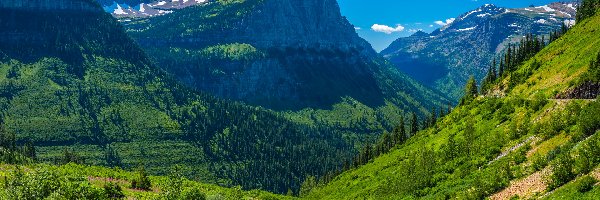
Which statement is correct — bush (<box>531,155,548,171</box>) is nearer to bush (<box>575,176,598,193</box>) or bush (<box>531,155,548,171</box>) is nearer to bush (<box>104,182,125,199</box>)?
bush (<box>575,176,598,193</box>)

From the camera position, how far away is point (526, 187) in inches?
1794

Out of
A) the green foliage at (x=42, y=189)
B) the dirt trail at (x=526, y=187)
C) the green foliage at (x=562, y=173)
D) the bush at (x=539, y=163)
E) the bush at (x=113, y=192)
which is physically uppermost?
the green foliage at (x=562, y=173)

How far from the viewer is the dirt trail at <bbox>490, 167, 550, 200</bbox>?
43.8 m

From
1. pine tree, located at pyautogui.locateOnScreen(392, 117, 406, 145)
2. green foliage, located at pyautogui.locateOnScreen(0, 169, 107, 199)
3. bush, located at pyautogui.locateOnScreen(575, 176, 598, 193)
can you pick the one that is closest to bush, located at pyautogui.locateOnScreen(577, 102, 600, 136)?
bush, located at pyautogui.locateOnScreen(575, 176, 598, 193)

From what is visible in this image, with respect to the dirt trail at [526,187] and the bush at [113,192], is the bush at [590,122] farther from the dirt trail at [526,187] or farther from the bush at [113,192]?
the bush at [113,192]

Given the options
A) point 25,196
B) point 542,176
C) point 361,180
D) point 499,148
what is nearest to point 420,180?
point 499,148

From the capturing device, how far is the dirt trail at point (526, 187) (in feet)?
144

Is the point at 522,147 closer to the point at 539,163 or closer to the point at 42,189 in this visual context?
the point at 539,163

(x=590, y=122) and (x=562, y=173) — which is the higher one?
(x=590, y=122)

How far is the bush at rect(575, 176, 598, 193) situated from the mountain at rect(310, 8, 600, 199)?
0.07 metres

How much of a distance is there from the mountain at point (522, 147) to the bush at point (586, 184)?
68 mm

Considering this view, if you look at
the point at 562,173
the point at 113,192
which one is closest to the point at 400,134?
the point at 113,192

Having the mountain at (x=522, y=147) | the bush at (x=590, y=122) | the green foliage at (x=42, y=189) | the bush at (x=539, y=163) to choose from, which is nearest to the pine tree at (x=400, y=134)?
the mountain at (x=522, y=147)

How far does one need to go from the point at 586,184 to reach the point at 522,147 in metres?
21.4
